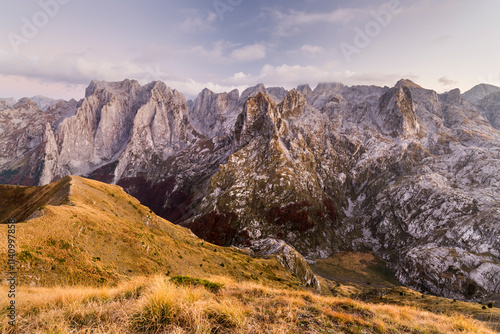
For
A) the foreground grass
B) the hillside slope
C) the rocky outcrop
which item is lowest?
the rocky outcrop

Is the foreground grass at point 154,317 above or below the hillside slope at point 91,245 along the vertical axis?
above

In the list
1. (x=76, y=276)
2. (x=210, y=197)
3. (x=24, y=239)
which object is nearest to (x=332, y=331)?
(x=76, y=276)

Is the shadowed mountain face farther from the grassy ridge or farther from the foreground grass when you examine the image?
the foreground grass

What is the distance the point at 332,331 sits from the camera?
8.22 meters

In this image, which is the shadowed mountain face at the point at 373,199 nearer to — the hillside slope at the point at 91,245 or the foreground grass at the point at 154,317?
the hillside slope at the point at 91,245

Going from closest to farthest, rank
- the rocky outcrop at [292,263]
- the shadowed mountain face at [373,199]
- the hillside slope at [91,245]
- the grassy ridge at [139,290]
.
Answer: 1. the grassy ridge at [139,290]
2. the hillside slope at [91,245]
3. the rocky outcrop at [292,263]
4. the shadowed mountain face at [373,199]

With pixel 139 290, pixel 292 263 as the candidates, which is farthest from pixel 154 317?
pixel 292 263

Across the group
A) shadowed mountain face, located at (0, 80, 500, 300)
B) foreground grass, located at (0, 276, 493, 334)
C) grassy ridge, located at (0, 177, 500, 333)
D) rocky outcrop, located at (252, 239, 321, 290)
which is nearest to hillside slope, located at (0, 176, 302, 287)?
grassy ridge, located at (0, 177, 500, 333)

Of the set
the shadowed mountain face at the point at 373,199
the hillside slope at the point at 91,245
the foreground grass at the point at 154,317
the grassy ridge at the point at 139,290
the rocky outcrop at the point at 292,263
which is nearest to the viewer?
the foreground grass at the point at 154,317

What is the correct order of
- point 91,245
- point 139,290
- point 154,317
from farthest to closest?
point 91,245 → point 139,290 → point 154,317

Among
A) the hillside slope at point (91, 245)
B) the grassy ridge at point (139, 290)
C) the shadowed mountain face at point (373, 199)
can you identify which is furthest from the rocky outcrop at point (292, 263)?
the shadowed mountain face at point (373, 199)

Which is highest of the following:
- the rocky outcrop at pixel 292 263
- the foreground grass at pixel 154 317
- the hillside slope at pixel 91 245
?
the foreground grass at pixel 154 317

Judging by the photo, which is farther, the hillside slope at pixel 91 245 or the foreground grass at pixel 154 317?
the hillside slope at pixel 91 245

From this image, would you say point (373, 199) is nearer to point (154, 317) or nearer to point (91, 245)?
point (91, 245)
